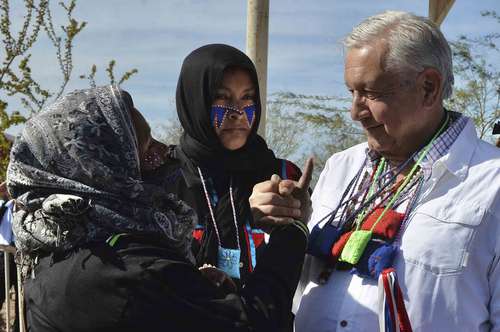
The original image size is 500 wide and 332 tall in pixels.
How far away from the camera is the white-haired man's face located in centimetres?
226

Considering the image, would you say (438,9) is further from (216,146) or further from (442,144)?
(442,144)

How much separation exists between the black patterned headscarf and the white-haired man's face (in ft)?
2.76

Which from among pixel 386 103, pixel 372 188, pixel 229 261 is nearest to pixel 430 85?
pixel 386 103

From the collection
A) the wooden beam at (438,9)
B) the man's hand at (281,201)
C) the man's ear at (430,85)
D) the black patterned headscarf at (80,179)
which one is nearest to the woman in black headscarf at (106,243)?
the black patterned headscarf at (80,179)

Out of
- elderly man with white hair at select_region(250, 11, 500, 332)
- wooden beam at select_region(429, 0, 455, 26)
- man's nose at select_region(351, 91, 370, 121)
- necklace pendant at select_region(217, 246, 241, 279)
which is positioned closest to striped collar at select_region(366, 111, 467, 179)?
elderly man with white hair at select_region(250, 11, 500, 332)

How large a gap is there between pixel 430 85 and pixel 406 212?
0.45m

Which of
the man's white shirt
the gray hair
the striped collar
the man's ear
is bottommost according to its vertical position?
the man's white shirt

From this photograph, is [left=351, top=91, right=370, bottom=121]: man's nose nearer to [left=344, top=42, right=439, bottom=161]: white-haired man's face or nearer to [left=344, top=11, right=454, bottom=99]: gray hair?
[left=344, top=42, right=439, bottom=161]: white-haired man's face

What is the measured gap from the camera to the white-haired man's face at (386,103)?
2.26 m

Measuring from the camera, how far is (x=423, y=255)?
2.07 metres

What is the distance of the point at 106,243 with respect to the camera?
183 cm

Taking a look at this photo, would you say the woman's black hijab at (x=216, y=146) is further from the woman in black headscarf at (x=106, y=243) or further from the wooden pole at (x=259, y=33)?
the wooden pole at (x=259, y=33)

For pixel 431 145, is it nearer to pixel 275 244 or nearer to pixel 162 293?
pixel 275 244

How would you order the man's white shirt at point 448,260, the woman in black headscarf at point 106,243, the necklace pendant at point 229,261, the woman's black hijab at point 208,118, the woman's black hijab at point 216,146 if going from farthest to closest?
the woman's black hijab at point 208,118 → the woman's black hijab at point 216,146 → the necklace pendant at point 229,261 → the man's white shirt at point 448,260 → the woman in black headscarf at point 106,243
